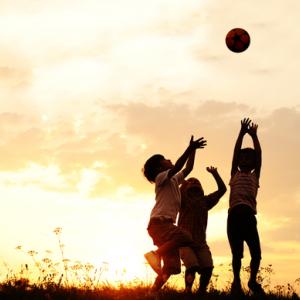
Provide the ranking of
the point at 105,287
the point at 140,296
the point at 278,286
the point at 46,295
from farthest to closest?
the point at 278,286 → the point at 105,287 → the point at 140,296 → the point at 46,295

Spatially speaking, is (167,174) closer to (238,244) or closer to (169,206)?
(169,206)

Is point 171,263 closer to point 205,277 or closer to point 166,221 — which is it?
point 166,221

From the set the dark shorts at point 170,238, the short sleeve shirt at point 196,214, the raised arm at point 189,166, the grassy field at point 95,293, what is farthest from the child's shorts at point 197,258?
the raised arm at point 189,166

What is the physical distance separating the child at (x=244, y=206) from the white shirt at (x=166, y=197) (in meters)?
0.98

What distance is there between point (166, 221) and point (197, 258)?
1304 mm

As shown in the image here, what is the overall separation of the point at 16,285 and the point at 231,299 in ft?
11.0

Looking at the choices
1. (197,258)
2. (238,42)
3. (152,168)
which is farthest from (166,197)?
(238,42)

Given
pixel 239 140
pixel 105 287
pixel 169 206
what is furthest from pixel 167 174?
pixel 105 287

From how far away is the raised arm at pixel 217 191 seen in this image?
11.7 metres

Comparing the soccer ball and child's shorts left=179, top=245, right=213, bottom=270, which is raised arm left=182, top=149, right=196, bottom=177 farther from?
the soccer ball

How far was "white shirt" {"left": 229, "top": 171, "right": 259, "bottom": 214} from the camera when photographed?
34.4 ft

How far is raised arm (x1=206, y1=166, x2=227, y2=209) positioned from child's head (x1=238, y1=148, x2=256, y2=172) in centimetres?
97

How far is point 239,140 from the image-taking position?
10.6 metres

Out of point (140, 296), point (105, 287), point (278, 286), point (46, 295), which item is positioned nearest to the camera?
point (46, 295)
